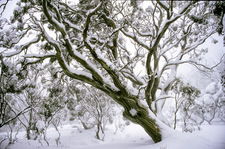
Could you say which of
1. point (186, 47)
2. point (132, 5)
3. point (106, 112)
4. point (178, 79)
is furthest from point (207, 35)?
point (106, 112)

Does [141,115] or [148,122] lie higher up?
[141,115]

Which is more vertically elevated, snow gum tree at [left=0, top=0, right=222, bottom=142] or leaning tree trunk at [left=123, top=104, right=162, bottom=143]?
snow gum tree at [left=0, top=0, right=222, bottom=142]

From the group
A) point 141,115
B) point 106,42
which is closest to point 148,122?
point 141,115

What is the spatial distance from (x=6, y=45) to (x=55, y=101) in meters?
3.86

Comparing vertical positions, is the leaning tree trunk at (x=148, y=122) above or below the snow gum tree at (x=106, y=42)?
below

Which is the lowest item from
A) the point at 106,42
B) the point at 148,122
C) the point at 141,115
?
the point at 148,122

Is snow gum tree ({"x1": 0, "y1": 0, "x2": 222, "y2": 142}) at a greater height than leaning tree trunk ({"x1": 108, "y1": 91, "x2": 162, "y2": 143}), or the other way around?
snow gum tree ({"x1": 0, "y1": 0, "x2": 222, "y2": 142})

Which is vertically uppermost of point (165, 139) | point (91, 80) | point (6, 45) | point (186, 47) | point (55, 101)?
point (186, 47)

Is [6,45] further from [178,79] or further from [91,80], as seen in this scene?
[178,79]

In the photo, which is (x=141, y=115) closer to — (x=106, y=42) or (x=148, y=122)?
(x=148, y=122)

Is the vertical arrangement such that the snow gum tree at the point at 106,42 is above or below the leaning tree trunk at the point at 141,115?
above

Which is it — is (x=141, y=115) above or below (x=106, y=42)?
below

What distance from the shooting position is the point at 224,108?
14773 mm

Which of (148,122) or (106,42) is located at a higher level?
(106,42)
